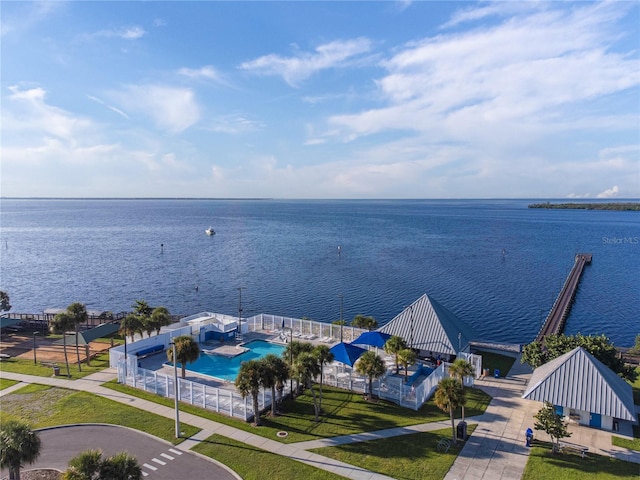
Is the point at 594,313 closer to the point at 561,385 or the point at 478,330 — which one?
the point at 478,330

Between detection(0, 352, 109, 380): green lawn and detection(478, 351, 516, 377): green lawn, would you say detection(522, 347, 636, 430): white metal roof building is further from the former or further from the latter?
detection(0, 352, 109, 380): green lawn

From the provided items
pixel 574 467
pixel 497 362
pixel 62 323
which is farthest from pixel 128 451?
pixel 497 362

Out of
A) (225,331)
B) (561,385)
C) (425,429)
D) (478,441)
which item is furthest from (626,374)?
(225,331)

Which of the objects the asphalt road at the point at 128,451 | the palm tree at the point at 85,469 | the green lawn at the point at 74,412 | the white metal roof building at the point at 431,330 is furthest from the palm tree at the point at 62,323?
the white metal roof building at the point at 431,330

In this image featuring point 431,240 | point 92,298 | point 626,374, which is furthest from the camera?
point 431,240

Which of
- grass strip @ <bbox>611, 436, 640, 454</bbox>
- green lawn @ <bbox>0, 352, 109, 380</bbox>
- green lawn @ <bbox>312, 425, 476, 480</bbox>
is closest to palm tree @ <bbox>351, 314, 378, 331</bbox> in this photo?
green lawn @ <bbox>312, 425, 476, 480</bbox>

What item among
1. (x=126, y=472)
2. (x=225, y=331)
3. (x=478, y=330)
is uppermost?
(x=126, y=472)
